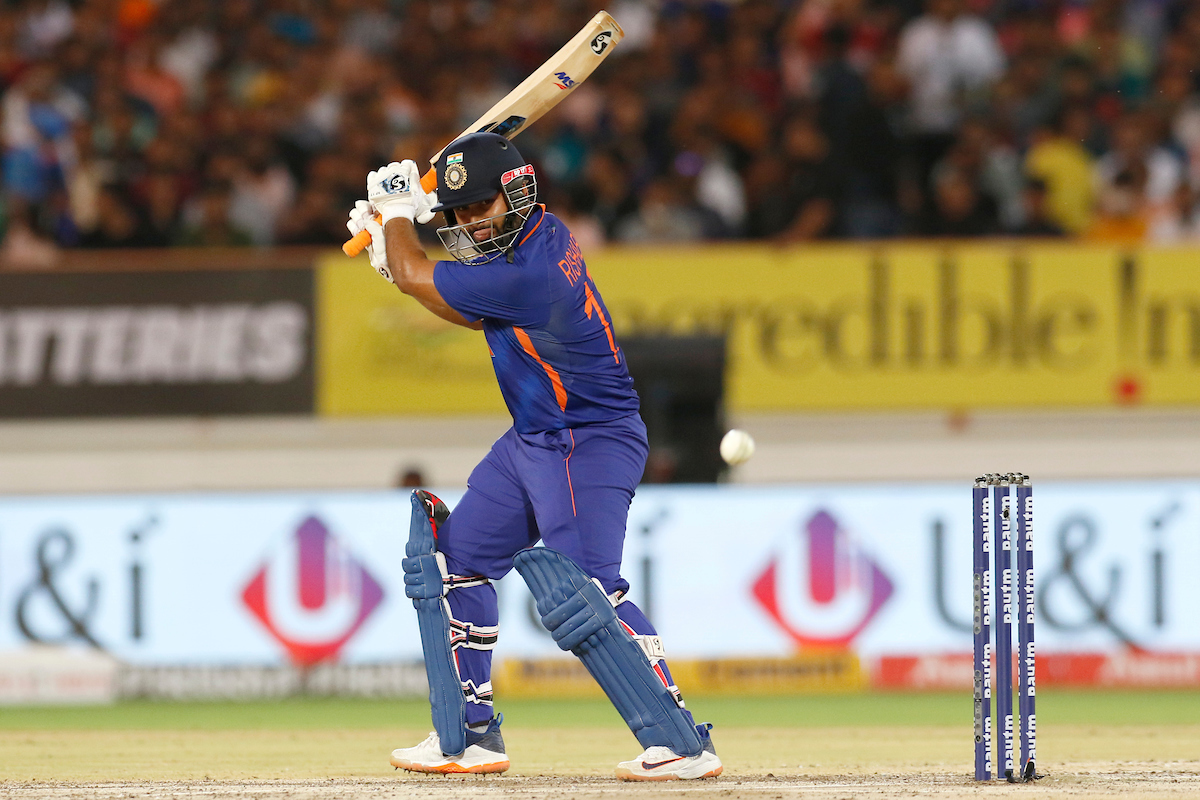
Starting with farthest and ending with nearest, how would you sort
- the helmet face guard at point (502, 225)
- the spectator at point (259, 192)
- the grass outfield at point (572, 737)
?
the spectator at point (259, 192) < the grass outfield at point (572, 737) < the helmet face guard at point (502, 225)

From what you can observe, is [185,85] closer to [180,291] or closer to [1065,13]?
[180,291]

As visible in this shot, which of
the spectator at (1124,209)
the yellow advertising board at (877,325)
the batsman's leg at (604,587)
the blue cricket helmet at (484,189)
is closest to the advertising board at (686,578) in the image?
the yellow advertising board at (877,325)

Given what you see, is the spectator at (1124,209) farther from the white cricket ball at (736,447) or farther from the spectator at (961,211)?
the white cricket ball at (736,447)

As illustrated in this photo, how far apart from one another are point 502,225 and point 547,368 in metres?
0.49

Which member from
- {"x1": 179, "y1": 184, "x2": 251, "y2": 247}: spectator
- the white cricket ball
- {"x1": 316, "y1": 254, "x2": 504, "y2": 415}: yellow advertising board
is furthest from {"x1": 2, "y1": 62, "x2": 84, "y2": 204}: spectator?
the white cricket ball

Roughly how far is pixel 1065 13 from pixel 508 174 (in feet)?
29.0

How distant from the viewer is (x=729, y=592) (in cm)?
965

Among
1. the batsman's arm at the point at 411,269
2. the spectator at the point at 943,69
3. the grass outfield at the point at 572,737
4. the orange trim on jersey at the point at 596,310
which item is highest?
the spectator at the point at 943,69

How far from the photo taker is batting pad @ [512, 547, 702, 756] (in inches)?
211

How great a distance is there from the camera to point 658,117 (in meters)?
12.3

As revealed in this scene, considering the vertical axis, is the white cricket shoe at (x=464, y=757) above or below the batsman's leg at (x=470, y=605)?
below

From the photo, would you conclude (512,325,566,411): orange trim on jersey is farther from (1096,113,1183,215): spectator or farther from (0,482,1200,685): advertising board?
(1096,113,1183,215): spectator

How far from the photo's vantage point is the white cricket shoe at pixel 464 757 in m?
5.65

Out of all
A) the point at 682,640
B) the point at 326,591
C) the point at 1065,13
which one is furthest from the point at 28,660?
the point at 1065,13
